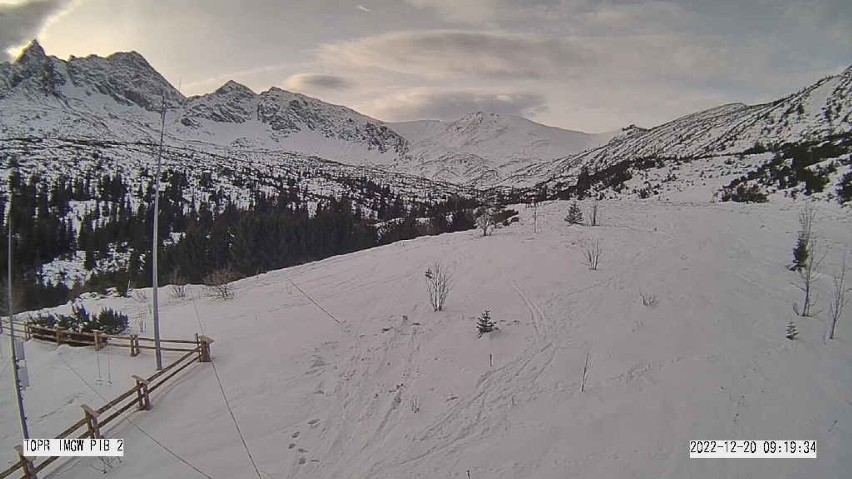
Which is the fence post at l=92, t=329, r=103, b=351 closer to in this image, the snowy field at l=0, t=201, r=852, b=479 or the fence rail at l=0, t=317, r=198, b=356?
the fence rail at l=0, t=317, r=198, b=356

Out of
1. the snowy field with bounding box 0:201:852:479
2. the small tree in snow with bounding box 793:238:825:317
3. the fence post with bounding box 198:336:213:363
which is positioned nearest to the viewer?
the snowy field with bounding box 0:201:852:479

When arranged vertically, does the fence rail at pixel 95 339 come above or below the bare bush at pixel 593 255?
below

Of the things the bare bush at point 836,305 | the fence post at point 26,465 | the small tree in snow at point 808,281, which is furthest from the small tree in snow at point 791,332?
the fence post at point 26,465

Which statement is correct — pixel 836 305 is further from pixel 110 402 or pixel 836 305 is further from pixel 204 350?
pixel 110 402

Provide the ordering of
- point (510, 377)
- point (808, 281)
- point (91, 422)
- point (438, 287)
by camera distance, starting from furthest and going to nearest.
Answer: point (438, 287) < point (808, 281) < point (510, 377) < point (91, 422)

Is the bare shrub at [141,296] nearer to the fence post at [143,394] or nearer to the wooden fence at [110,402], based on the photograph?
the wooden fence at [110,402]

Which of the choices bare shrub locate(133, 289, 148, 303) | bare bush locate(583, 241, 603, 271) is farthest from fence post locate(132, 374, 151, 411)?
bare bush locate(583, 241, 603, 271)

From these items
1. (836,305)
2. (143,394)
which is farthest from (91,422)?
(836,305)
